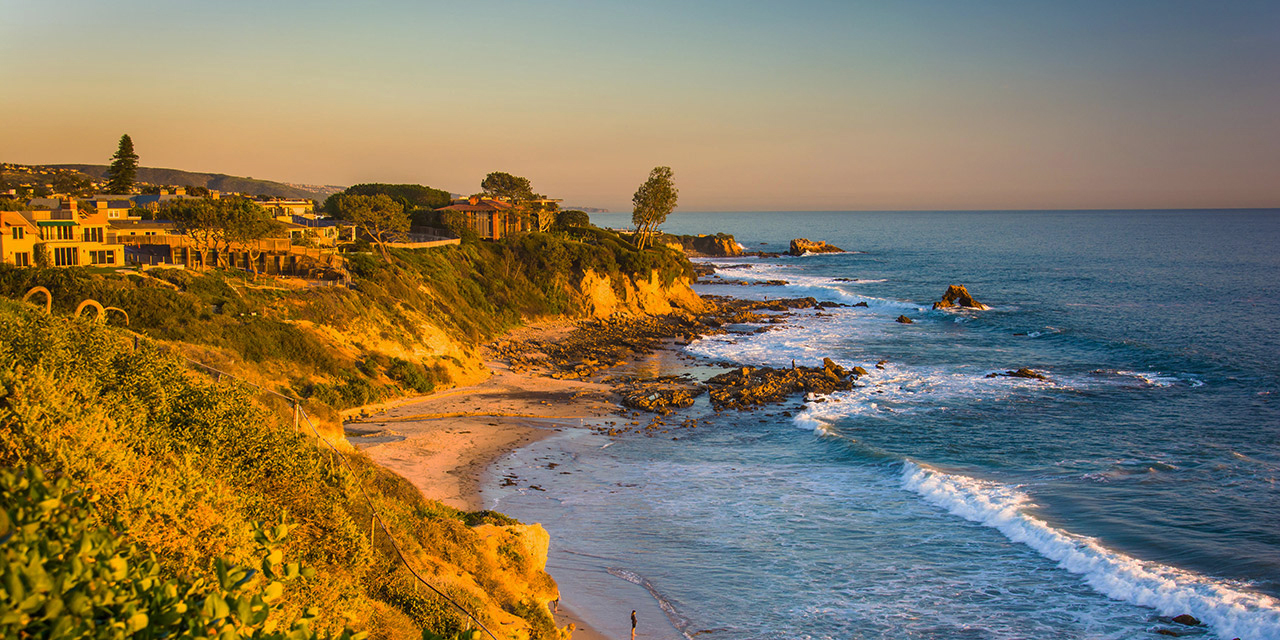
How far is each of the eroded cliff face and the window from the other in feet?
117

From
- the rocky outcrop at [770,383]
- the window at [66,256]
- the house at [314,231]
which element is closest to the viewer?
the window at [66,256]

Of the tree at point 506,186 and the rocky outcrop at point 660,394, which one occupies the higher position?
the tree at point 506,186

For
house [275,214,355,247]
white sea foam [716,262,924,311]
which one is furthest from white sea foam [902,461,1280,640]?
white sea foam [716,262,924,311]

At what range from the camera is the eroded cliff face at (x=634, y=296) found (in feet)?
214

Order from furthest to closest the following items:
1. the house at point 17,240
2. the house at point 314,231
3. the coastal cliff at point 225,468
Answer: the house at point 314,231
the house at point 17,240
the coastal cliff at point 225,468

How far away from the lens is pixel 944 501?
85.4 ft

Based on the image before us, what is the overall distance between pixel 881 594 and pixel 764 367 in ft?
88.5

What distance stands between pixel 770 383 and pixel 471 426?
57.9 feet

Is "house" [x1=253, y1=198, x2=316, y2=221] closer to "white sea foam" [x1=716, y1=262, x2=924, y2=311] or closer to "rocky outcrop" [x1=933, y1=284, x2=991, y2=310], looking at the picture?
"white sea foam" [x1=716, y1=262, x2=924, y2=311]

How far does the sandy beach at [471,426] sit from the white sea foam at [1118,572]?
14.0 m

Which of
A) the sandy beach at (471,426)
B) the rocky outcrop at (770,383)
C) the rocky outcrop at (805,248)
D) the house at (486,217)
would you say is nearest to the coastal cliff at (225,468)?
the sandy beach at (471,426)

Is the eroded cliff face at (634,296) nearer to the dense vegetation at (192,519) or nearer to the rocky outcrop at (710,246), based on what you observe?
the dense vegetation at (192,519)

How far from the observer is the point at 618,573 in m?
20.7

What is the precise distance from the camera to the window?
3609cm
